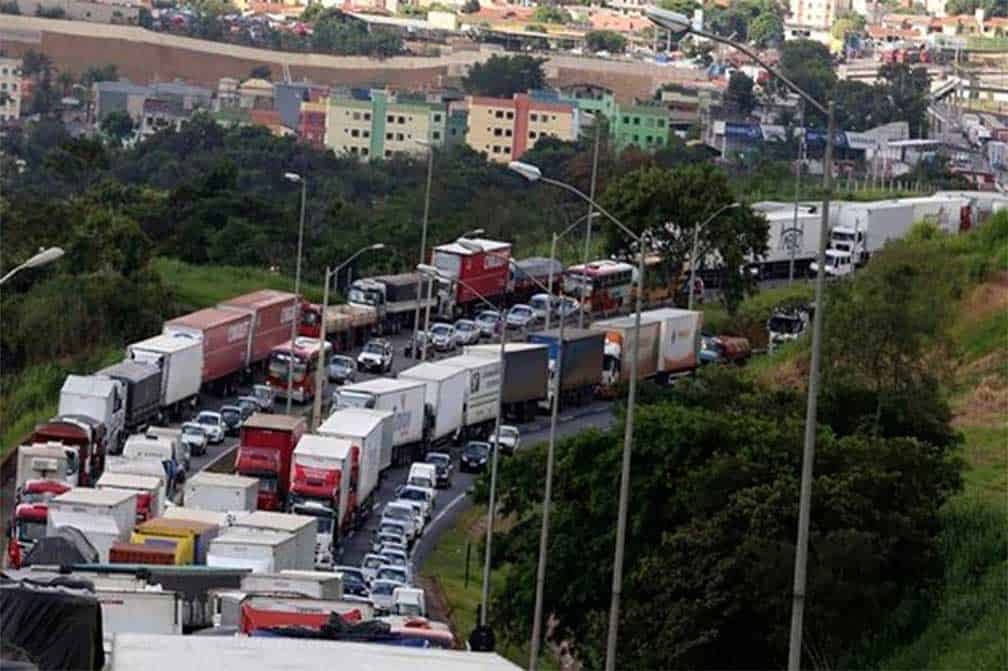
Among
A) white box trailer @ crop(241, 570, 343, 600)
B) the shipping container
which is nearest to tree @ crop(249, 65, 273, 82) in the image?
the shipping container

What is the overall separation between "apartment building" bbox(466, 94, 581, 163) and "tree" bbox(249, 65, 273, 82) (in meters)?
26.7

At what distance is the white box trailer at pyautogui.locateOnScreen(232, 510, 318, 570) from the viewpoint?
33.5 m

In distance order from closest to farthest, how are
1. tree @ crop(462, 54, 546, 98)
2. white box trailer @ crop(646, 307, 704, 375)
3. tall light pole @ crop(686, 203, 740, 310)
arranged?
white box trailer @ crop(646, 307, 704, 375) < tall light pole @ crop(686, 203, 740, 310) < tree @ crop(462, 54, 546, 98)

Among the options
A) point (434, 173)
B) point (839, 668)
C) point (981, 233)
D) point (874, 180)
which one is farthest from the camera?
point (874, 180)

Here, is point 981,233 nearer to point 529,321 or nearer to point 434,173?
point 529,321

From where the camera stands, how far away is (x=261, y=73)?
525 ft

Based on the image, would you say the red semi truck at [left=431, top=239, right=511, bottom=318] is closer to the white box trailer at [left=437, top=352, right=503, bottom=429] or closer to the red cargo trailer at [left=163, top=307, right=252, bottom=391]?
the red cargo trailer at [left=163, top=307, right=252, bottom=391]

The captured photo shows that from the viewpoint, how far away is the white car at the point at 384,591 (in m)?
32.1

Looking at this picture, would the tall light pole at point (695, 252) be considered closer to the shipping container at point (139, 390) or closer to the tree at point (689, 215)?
the tree at point (689, 215)

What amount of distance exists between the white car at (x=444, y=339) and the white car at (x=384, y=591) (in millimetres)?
26469

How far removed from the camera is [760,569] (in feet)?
95.0

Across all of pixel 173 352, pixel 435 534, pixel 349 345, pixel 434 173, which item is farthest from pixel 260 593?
pixel 434 173

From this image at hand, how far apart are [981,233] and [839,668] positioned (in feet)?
106

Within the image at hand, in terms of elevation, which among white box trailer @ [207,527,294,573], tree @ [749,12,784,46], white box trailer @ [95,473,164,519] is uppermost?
tree @ [749,12,784,46]
